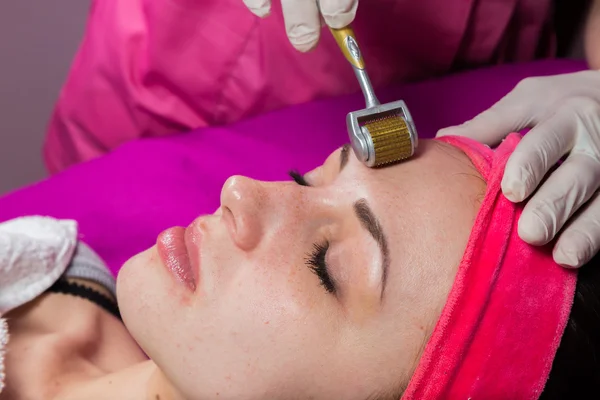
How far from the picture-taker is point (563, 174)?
97 centimetres

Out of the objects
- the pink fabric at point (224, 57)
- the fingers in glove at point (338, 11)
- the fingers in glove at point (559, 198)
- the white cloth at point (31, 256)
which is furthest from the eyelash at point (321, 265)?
the pink fabric at point (224, 57)

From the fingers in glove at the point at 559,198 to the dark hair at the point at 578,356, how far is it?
0.25 ft

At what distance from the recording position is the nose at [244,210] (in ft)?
2.89

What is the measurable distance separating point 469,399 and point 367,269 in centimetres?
23

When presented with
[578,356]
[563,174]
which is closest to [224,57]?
[563,174]

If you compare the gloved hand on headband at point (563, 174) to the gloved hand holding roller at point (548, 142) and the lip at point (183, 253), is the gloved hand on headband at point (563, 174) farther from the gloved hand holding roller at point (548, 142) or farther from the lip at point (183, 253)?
the lip at point (183, 253)

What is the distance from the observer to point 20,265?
1.17 m

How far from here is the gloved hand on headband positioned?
0.88 m

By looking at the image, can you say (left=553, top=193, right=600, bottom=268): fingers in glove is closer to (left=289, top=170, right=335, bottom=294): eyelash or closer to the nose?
(left=289, top=170, right=335, bottom=294): eyelash

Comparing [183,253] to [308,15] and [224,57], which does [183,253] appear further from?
[224,57]

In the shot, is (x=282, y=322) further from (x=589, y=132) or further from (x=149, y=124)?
(x=149, y=124)

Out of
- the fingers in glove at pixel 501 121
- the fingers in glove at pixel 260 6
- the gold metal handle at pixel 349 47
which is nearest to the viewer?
the gold metal handle at pixel 349 47

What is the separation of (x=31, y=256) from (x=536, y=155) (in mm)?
924

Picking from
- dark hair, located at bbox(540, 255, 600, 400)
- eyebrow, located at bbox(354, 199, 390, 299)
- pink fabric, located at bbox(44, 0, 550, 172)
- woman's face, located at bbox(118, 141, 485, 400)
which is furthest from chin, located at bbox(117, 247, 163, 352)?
pink fabric, located at bbox(44, 0, 550, 172)
